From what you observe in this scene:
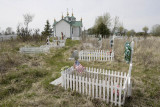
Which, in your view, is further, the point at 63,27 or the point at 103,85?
the point at 63,27

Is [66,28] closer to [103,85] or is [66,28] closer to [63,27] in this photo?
[63,27]

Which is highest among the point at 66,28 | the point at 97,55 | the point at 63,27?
the point at 63,27

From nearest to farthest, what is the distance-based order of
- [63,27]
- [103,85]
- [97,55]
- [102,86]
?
[103,85] → [102,86] → [97,55] → [63,27]

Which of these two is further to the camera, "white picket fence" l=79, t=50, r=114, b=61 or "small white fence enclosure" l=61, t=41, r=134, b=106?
"white picket fence" l=79, t=50, r=114, b=61

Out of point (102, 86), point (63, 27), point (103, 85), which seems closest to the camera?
point (103, 85)

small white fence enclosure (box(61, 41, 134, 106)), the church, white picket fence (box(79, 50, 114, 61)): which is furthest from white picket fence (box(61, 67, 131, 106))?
the church

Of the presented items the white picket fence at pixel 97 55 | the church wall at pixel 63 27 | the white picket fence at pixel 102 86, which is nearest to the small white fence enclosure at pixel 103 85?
the white picket fence at pixel 102 86

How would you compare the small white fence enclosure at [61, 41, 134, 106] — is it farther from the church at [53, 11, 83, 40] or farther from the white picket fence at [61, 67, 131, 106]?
the church at [53, 11, 83, 40]

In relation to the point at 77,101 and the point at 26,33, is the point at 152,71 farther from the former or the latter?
the point at 26,33

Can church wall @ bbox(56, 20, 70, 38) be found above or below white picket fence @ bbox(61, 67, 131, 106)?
above

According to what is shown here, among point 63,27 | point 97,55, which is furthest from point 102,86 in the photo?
point 63,27

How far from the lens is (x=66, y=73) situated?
424 centimetres

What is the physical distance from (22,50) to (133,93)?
1018cm

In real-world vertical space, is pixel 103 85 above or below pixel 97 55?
below
